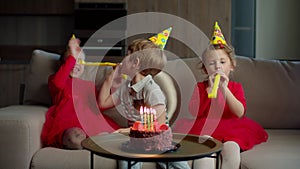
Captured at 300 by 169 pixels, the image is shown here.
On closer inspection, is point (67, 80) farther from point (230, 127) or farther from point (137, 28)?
point (137, 28)

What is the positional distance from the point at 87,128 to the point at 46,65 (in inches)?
20.7

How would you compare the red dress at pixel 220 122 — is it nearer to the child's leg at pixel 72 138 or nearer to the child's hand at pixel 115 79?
the child's hand at pixel 115 79

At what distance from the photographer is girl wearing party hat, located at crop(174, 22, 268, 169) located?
2152mm

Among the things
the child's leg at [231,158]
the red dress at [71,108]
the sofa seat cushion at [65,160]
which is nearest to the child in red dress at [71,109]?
the red dress at [71,108]

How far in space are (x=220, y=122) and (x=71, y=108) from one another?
789 mm

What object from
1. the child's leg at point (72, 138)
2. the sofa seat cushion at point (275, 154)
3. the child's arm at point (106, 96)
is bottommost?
the sofa seat cushion at point (275, 154)

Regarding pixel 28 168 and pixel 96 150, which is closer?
pixel 96 150

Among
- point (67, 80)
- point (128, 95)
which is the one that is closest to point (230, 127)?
point (128, 95)

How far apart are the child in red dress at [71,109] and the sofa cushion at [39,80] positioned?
8 cm

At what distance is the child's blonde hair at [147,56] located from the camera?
2.11m

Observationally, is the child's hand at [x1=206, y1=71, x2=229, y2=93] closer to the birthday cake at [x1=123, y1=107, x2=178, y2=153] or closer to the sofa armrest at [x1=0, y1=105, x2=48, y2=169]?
the birthday cake at [x1=123, y1=107, x2=178, y2=153]

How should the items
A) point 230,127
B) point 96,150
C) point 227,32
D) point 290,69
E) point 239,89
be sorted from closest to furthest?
point 96,150, point 230,127, point 239,89, point 290,69, point 227,32

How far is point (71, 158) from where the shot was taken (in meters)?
1.95

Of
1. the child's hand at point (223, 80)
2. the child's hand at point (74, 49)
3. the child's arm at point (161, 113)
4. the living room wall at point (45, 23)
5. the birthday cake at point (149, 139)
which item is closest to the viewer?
the birthday cake at point (149, 139)
